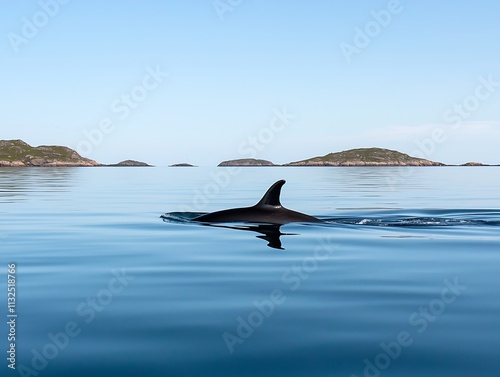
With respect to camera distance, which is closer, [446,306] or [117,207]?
[446,306]

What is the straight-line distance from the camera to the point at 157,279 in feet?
41.9

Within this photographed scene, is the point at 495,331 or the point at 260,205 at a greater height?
the point at 260,205

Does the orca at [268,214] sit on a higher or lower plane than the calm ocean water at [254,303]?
higher

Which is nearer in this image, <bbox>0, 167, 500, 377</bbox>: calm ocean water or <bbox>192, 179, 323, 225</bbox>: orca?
<bbox>0, 167, 500, 377</bbox>: calm ocean water

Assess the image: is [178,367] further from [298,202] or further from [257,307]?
[298,202]

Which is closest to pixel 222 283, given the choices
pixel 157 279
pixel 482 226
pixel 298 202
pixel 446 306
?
pixel 157 279

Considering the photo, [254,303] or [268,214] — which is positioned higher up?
[268,214]

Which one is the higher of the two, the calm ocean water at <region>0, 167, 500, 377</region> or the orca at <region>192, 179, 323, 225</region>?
the orca at <region>192, 179, 323, 225</region>

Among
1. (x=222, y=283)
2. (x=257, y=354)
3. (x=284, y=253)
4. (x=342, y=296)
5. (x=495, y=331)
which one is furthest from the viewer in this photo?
(x=284, y=253)

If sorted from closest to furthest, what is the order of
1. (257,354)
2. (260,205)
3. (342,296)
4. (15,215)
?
1. (257,354)
2. (342,296)
3. (260,205)
4. (15,215)

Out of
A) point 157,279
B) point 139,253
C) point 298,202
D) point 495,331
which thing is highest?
point 298,202

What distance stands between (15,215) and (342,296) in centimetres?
2110

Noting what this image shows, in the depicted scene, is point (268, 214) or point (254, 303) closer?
point (254, 303)

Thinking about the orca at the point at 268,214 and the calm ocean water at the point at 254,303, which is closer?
the calm ocean water at the point at 254,303
